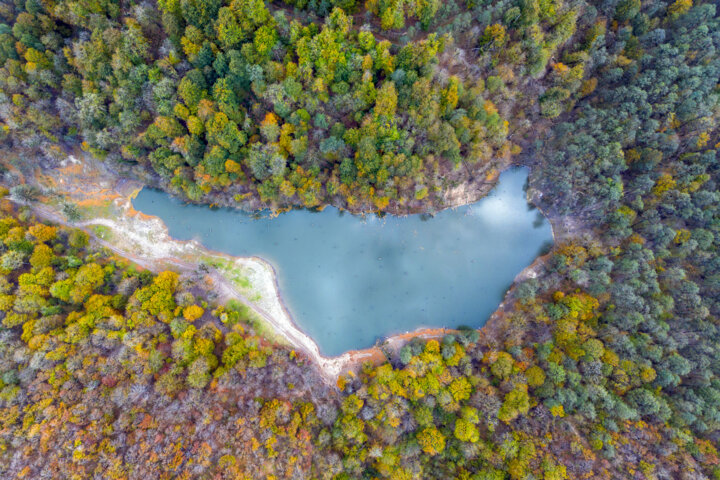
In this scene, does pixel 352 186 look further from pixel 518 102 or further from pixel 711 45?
pixel 711 45

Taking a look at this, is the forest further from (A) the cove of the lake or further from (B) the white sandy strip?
(A) the cove of the lake

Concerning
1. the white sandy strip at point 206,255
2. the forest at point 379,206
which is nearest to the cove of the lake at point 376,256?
the white sandy strip at point 206,255

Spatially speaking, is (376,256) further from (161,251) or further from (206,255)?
(161,251)

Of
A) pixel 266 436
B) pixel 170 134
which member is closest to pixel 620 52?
pixel 170 134

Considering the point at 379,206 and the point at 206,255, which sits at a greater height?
the point at 379,206

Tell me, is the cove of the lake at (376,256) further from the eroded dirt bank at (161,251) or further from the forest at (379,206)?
the forest at (379,206)

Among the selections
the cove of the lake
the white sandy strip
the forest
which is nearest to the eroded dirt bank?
the white sandy strip

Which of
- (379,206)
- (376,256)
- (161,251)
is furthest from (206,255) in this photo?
(379,206)
